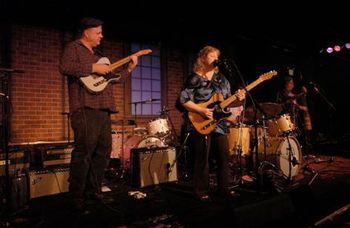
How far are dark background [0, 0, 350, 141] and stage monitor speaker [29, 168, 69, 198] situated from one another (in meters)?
3.46

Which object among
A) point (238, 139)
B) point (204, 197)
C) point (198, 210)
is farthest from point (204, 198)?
point (238, 139)

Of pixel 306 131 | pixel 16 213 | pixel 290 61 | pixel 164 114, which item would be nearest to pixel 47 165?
pixel 16 213

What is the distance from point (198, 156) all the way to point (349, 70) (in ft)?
37.1

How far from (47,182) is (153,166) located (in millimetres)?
1785

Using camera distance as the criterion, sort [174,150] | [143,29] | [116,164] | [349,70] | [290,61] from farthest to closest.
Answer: [349,70] → [290,61] → [143,29] → [116,164] → [174,150]

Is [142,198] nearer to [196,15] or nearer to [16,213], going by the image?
[16,213]

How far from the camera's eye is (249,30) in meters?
10.1

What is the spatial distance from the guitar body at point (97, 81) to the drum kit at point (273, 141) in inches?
113

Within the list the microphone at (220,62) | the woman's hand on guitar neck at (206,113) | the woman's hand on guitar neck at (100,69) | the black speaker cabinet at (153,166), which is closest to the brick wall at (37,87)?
the black speaker cabinet at (153,166)

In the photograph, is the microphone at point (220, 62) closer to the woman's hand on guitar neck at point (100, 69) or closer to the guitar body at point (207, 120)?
the guitar body at point (207, 120)

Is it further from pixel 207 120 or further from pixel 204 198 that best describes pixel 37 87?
pixel 204 198

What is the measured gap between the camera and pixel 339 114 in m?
13.2

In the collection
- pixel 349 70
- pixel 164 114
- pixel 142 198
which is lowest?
pixel 142 198

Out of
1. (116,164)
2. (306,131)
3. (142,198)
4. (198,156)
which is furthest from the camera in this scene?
(306,131)
